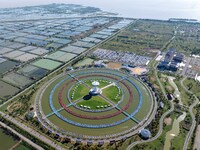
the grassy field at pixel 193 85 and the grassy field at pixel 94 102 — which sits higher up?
the grassy field at pixel 193 85

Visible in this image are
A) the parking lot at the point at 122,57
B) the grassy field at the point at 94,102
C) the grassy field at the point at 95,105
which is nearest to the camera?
the grassy field at the point at 95,105

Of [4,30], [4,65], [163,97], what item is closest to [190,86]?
[163,97]

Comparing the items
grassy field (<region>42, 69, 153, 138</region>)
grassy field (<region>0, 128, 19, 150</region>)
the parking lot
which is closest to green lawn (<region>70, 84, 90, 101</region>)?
grassy field (<region>42, 69, 153, 138</region>)

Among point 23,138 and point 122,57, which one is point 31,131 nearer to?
point 23,138

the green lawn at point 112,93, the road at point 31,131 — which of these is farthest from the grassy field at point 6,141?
the green lawn at point 112,93

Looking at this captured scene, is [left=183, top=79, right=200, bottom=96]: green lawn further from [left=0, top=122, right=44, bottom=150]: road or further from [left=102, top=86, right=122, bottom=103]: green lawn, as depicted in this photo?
[left=0, top=122, right=44, bottom=150]: road

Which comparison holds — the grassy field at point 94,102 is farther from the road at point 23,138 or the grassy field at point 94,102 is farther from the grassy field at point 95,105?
the road at point 23,138

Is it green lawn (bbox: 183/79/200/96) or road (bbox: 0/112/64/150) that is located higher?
green lawn (bbox: 183/79/200/96)

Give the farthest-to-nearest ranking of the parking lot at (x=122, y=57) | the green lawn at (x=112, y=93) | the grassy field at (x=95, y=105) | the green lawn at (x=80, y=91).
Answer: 1. the parking lot at (x=122, y=57)
2. the green lawn at (x=80, y=91)
3. the green lawn at (x=112, y=93)
4. the grassy field at (x=95, y=105)

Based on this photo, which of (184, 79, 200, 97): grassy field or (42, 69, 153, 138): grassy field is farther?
(184, 79, 200, 97): grassy field

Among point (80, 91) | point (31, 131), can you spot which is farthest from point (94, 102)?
point (31, 131)

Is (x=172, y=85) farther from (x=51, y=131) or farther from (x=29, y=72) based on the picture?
(x=29, y=72)
